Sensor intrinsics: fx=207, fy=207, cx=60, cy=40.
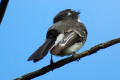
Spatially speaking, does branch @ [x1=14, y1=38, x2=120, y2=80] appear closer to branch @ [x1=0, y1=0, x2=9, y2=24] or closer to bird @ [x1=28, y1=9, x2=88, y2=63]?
bird @ [x1=28, y1=9, x2=88, y2=63]

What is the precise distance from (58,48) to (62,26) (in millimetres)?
792

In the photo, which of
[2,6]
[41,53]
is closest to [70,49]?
[41,53]

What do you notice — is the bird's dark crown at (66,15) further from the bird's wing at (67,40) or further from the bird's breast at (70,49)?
the bird's breast at (70,49)

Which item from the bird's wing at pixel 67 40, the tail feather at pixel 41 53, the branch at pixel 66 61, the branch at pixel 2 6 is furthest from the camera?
the bird's wing at pixel 67 40

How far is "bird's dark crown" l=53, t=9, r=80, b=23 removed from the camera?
3.99 metres

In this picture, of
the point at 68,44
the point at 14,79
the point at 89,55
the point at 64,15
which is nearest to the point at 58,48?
the point at 68,44

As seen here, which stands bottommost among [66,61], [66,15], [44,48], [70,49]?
[66,61]

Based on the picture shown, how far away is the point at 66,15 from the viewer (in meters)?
4.06

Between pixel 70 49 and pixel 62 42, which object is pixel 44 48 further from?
pixel 70 49

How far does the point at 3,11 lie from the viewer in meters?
1.33

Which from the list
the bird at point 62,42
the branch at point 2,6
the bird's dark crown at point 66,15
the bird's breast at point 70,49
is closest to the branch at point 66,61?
the bird at point 62,42

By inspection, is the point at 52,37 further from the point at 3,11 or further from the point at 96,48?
the point at 3,11

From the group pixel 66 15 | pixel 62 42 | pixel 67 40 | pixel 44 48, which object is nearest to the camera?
pixel 44 48

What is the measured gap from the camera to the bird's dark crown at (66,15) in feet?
13.1
